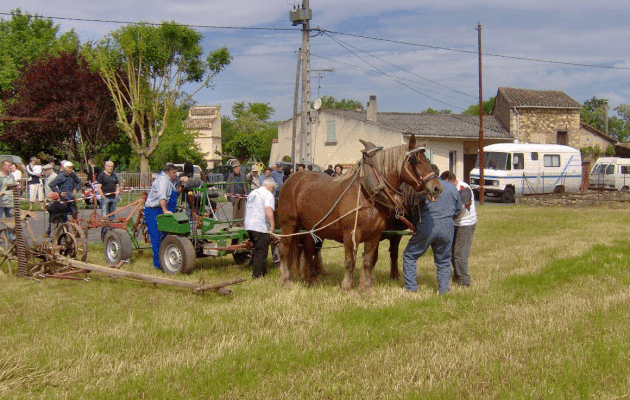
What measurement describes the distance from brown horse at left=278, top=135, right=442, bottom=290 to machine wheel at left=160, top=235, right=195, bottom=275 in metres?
1.80

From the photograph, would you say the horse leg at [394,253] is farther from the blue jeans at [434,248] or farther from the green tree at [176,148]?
the green tree at [176,148]

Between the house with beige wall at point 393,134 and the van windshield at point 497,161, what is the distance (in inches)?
160

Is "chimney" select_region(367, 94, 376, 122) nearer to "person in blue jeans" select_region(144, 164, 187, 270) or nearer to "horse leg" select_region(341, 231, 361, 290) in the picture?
"person in blue jeans" select_region(144, 164, 187, 270)

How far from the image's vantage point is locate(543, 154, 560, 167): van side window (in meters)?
33.8

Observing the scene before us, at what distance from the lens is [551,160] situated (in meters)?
34.1

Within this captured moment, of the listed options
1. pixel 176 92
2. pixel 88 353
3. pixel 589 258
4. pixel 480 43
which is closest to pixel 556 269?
pixel 589 258

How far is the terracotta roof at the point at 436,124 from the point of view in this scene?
37.2 meters

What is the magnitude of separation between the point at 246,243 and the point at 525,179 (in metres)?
24.9

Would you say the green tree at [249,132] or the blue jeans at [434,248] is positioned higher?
the green tree at [249,132]

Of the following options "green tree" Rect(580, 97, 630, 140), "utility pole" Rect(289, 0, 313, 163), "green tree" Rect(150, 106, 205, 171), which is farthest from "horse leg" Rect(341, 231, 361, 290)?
"green tree" Rect(580, 97, 630, 140)

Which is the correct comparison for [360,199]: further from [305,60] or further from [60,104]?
[60,104]

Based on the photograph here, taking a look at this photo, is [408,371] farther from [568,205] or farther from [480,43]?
[480,43]

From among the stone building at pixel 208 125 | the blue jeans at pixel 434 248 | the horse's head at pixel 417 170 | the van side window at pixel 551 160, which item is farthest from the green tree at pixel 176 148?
the horse's head at pixel 417 170

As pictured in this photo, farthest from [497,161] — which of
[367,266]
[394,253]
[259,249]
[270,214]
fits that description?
[367,266]
